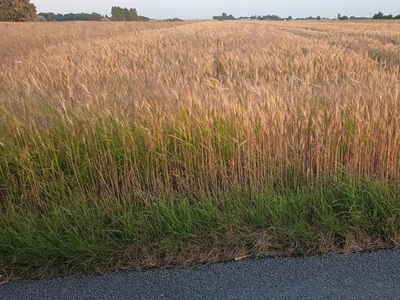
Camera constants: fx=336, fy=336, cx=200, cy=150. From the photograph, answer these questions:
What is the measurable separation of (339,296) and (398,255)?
730 mm

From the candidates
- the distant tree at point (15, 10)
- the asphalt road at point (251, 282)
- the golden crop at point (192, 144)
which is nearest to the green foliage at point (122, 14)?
the distant tree at point (15, 10)

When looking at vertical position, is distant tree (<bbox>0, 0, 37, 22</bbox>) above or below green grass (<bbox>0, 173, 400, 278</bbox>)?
above

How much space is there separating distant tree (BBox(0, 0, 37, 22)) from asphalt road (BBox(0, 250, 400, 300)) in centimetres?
7979

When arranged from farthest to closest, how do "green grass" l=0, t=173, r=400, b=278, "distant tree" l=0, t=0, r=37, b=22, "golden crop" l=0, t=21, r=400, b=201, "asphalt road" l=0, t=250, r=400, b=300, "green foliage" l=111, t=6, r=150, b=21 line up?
"green foliage" l=111, t=6, r=150, b=21, "distant tree" l=0, t=0, r=37, b=22, "golden crop" l=0, t=21, r=400, b=201, "green grass" l=0, t=173, r=400, b=278, "asphalt road" l=0, t=250, r=400, b=300

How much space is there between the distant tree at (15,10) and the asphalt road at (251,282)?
79790 millimetres

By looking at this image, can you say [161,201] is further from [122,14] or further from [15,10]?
[122,14]

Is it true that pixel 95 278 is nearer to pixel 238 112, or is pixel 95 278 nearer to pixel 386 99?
pixel 238 112

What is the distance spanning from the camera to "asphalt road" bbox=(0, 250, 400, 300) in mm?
2242

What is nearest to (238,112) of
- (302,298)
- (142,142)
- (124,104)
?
(142,142)

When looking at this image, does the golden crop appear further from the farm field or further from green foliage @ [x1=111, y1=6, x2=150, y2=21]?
green foliage @ [x1=111, y1=6, x2=150, y2=21]

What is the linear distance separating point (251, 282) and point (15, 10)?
81549 millimetres

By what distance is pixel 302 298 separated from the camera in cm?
219

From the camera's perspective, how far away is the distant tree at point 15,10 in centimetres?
6731

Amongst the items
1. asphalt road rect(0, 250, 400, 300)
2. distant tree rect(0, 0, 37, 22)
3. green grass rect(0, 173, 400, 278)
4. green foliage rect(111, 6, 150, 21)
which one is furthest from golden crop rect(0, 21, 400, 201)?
green foliage rect(111, 6, 150, 21)
